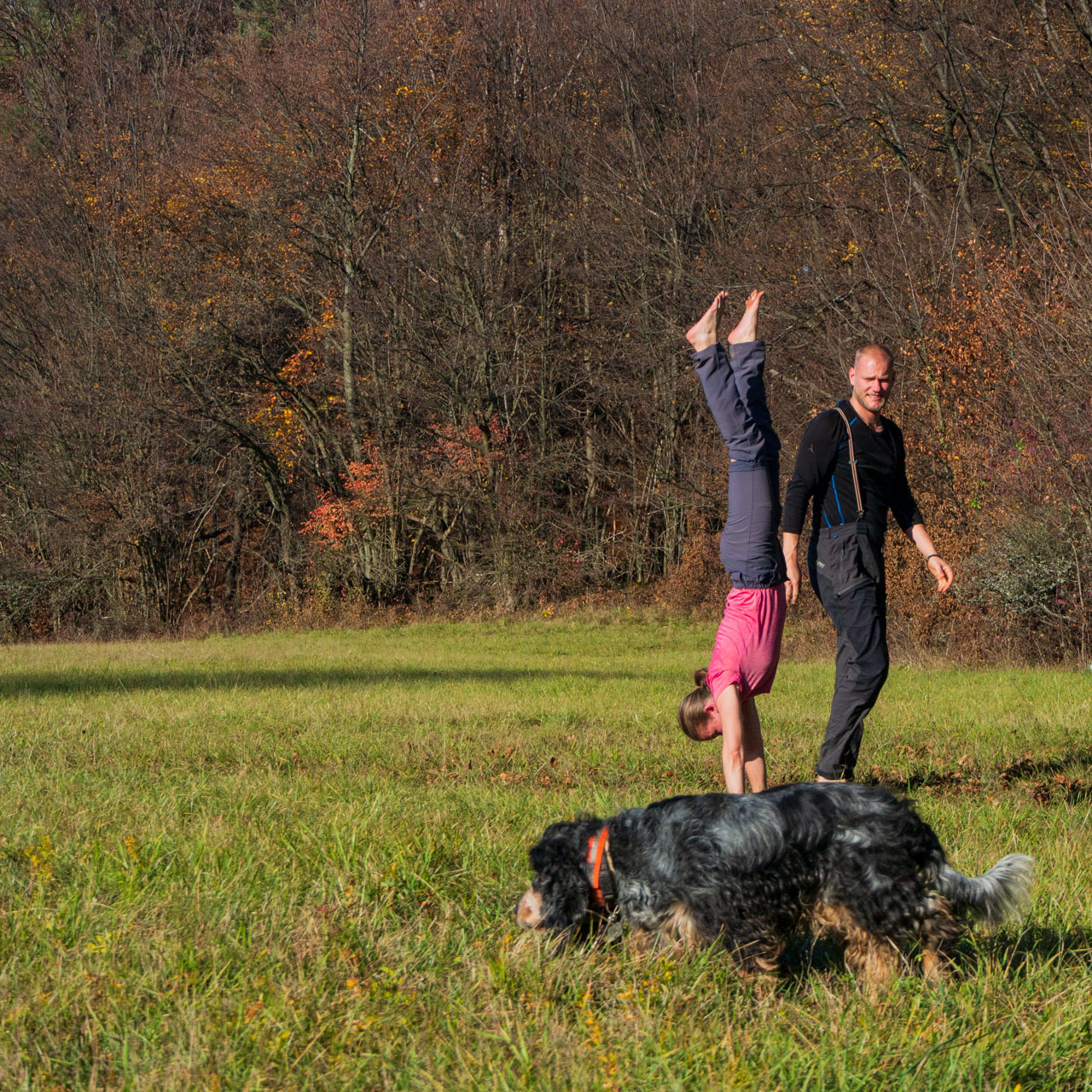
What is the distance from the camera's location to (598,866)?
3.71 metres

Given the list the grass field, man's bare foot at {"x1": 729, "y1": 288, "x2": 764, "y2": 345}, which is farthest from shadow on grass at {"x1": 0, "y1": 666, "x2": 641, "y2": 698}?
man's bare foot at {"x1": 729, "y1": 288, "x2": 764, "y2": 345}

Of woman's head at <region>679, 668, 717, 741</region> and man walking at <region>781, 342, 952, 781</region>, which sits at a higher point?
man walking at <region>781, 342, 952, 781</region>

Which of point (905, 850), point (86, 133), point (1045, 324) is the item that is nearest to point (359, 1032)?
point (905, 850)

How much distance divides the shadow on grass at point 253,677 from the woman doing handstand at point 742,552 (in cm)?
809

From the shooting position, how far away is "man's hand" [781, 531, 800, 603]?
19.7ft

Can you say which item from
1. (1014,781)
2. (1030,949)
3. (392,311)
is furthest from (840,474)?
(392,311)

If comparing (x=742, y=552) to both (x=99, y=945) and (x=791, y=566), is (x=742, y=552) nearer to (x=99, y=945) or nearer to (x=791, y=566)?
→ (x=791, y=566)

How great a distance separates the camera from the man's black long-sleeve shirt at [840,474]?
6.40m

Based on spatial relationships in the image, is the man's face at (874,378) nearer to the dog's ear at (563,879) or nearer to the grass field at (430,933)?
the grass field at (430,933)

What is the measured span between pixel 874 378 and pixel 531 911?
3732mm

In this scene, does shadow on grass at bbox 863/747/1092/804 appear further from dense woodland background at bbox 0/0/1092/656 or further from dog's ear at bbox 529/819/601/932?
dense woodland background at bbox 0/0/1092/656

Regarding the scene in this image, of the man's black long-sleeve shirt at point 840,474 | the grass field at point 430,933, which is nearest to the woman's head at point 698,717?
the grass field at point 430,933

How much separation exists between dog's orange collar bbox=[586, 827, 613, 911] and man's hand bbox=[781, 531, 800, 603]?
250cm

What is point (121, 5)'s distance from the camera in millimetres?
36281
